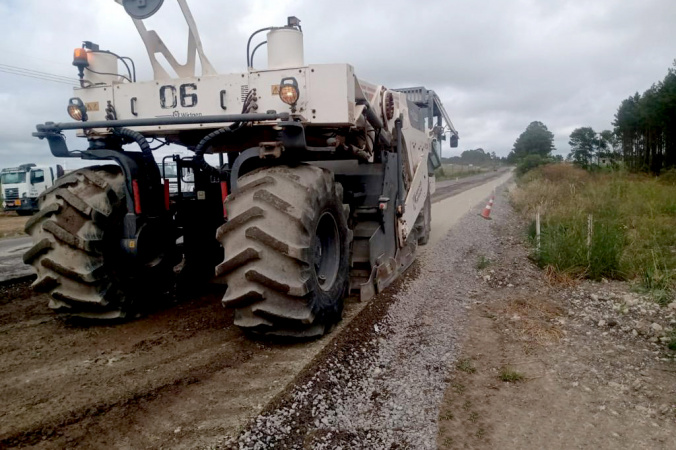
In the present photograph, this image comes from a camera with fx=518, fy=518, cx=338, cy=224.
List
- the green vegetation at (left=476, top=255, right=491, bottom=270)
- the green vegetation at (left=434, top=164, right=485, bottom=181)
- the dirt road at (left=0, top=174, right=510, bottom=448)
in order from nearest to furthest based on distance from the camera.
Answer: the dirt road at (left=0, top=174, right=510, bottom=448), the green vegetation at (left=476, top=255, right=491, bottom=270), the green vegetation at (left=434, top=164, right=485, bottom=181)

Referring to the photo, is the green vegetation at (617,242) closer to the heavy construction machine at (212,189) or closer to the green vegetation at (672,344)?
the green vegetation at (672,344)

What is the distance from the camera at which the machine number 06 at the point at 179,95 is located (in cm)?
486

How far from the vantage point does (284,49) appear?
15.3ft

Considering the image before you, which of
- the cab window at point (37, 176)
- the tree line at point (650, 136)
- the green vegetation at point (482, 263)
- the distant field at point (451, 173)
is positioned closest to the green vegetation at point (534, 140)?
the distant field at point (451, 173)

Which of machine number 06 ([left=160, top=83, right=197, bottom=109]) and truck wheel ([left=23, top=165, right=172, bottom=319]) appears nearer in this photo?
truck wheel ([left=23, top=165, right=172, bottom=319])

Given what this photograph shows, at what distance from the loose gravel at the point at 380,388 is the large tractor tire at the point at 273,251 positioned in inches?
20.4

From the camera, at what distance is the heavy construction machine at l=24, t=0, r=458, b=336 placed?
159 inches

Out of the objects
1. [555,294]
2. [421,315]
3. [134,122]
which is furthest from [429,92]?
[134,122]

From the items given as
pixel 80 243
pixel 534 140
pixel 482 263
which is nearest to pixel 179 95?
pixel 80 243

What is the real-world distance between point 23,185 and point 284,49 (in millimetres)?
25752

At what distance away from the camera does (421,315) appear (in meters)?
5.62

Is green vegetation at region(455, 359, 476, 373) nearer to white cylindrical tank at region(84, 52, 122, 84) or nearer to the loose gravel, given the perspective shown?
the loose gravel

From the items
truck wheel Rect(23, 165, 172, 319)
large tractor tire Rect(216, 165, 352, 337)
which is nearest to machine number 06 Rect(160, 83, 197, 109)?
truck wheel Rect(23, 165, 172, 319)

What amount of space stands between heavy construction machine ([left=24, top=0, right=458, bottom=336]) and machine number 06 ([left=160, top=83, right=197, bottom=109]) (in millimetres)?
12
